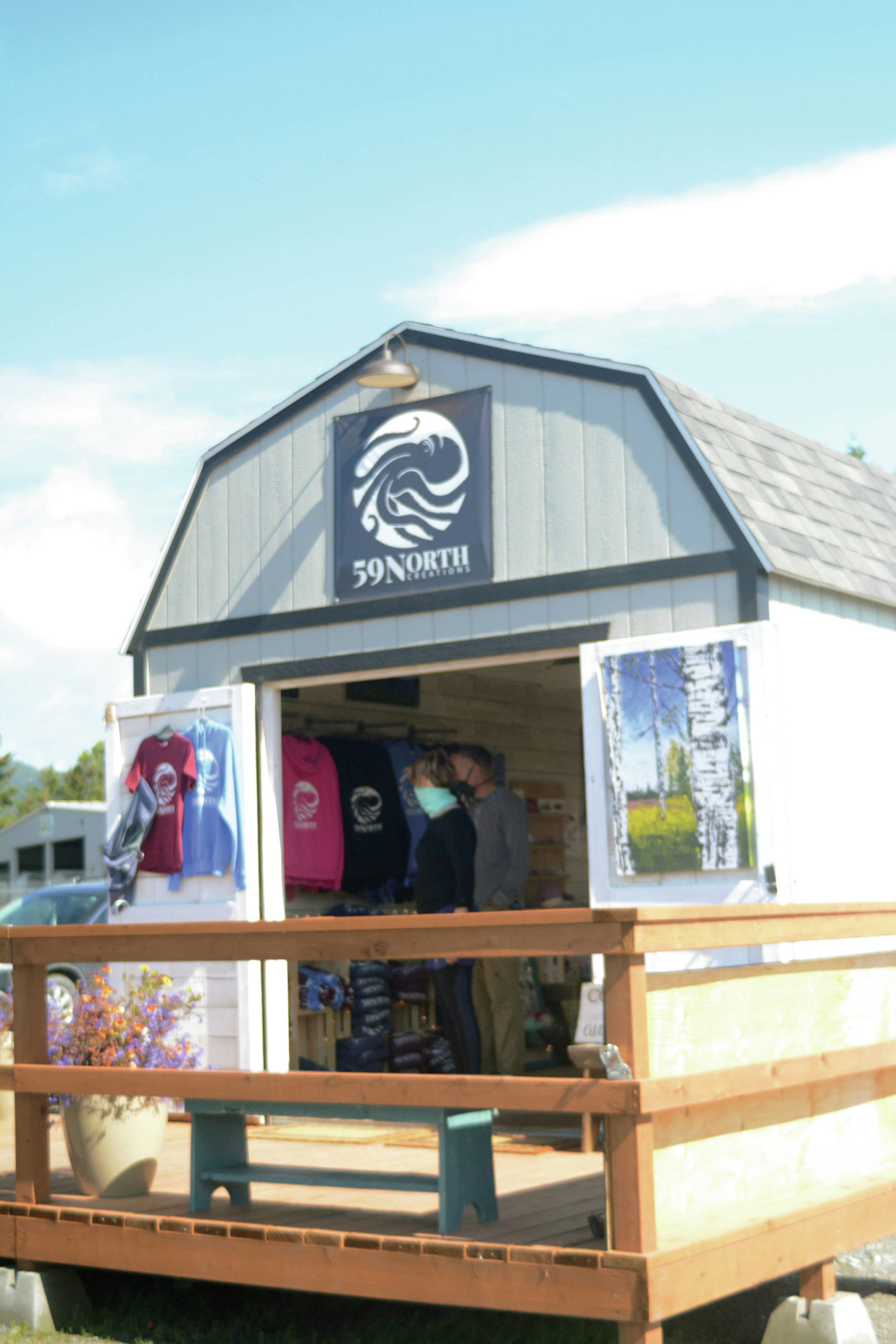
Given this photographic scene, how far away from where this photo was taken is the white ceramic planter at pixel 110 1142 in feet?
19.2

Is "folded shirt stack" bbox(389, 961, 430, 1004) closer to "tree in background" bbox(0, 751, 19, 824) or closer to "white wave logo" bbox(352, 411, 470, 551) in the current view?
"white wave logo" bbox(352, 411, 470, 551)

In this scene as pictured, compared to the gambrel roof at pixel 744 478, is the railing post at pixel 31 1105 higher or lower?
lower

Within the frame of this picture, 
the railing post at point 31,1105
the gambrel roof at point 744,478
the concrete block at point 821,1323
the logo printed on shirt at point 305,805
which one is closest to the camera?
the concrete block at point 821,1323

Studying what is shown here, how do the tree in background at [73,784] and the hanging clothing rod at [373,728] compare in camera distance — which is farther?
the tree in background at [73,784]

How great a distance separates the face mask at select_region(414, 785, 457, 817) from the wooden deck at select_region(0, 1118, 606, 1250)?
6.57 feet

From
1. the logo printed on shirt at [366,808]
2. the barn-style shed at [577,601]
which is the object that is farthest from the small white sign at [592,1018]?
the logo printed on shirt at [366,808]

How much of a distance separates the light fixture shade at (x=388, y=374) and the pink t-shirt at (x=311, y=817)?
3017 millimetres

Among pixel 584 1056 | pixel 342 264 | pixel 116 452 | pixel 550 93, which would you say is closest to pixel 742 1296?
pixel 584 1056

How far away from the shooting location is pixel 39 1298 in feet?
18.0

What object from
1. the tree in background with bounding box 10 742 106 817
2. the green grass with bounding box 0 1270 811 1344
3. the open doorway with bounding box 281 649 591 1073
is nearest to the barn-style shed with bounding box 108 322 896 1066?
the open doorway with bounding box 281 649 591 1073

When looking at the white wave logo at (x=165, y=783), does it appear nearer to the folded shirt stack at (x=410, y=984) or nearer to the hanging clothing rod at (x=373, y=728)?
the hanging clothing rod at (x=373, y=728)

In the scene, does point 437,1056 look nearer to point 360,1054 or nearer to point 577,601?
point 360,1054

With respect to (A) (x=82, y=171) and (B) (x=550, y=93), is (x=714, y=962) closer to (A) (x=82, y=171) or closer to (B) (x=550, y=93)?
(B) (x=550, y=93)

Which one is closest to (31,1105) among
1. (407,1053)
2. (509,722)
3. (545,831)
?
(407,1053)
